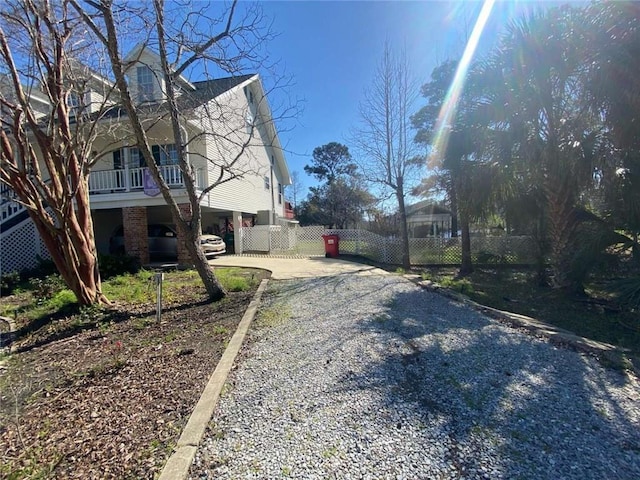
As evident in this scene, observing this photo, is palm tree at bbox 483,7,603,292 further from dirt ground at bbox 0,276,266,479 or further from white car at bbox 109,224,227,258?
white car at bbox 109,224,227,258

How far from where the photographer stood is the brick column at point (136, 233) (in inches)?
469

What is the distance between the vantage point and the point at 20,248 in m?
10.9

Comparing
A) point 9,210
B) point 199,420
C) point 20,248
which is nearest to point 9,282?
point 20,248

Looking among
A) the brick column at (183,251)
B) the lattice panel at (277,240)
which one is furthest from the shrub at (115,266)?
the lattice panel at (277,240)

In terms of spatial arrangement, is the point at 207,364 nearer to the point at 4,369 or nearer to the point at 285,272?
the point at 4,369

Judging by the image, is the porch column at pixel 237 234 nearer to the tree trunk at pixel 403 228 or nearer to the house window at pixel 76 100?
the house window at pixel 76 100

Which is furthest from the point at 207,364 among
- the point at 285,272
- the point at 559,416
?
the point at 285,272

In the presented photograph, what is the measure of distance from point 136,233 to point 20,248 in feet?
11.5

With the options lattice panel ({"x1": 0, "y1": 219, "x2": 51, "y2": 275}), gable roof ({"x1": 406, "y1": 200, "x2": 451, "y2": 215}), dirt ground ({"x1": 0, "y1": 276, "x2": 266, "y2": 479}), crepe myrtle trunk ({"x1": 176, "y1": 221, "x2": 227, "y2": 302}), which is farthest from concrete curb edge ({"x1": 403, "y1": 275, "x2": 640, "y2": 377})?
gable roof ({"x1": 406, "y1": 200, "x2": 451, "y2": 215})

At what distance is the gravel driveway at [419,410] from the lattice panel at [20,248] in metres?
11.1

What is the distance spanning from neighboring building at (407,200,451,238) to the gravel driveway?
2314cm

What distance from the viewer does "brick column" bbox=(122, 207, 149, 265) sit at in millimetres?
11914

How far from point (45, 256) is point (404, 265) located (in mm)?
12878

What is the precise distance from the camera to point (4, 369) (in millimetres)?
4395
